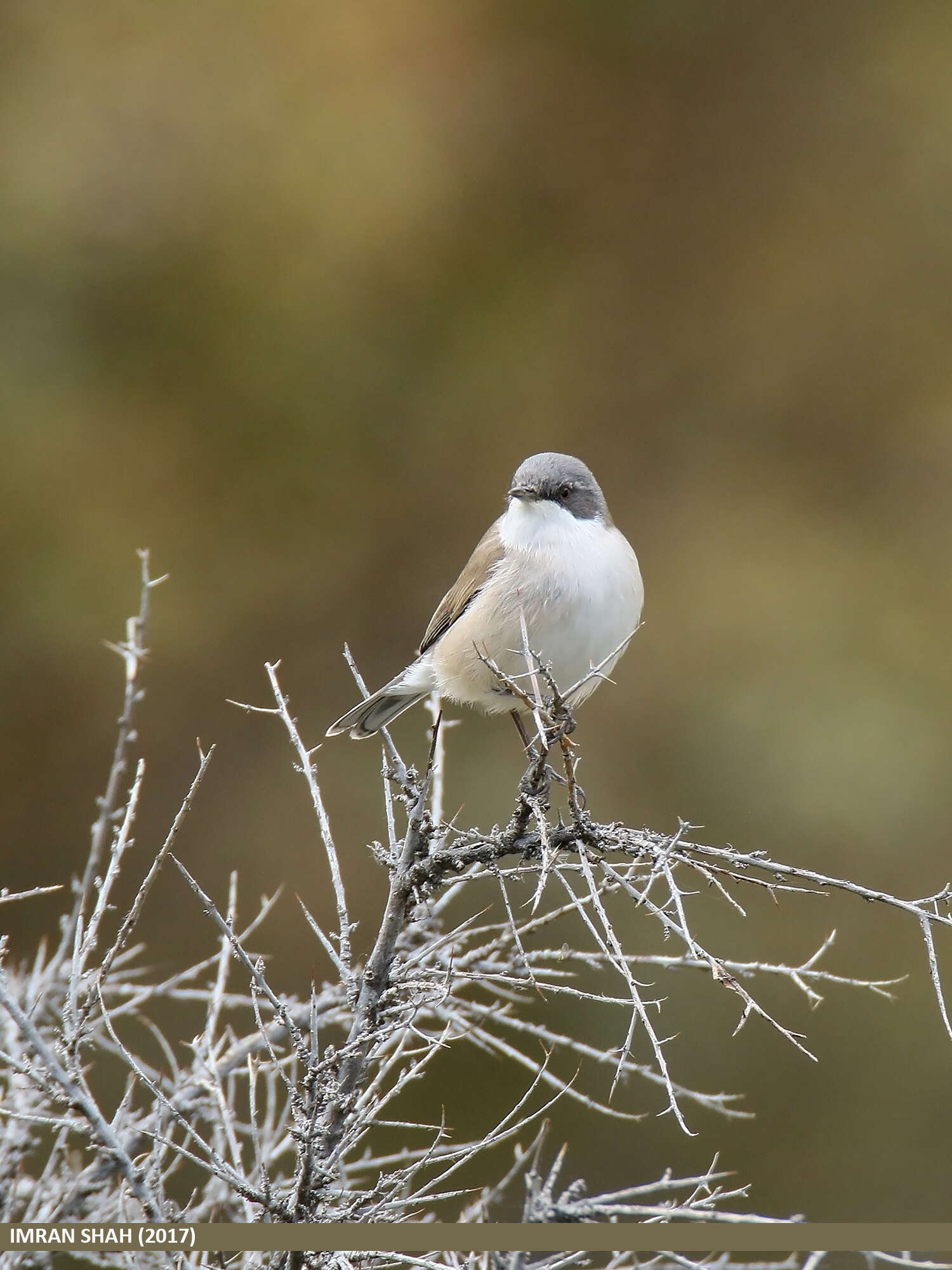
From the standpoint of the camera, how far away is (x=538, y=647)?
3.29m

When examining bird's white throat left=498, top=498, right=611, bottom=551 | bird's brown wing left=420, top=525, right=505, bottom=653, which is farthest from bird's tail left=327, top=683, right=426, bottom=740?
bird's white throat left=498, top=498, right=611, bottom=551

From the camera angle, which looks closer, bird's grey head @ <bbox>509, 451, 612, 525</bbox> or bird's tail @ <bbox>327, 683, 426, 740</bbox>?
bird's grey head @ <bbox>509, 451, 612, 525</bbox>

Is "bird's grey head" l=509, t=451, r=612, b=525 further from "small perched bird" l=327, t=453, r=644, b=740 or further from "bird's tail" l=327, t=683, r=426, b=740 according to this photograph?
"bird's tail" l=327, t=683, r=426, b=740

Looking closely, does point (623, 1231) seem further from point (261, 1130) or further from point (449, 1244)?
point (261, 1130)

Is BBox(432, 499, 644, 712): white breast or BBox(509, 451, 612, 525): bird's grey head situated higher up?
BBox(509, 451, 612, 525): bird's grey head

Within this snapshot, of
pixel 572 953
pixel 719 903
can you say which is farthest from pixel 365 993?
pixel 719 903

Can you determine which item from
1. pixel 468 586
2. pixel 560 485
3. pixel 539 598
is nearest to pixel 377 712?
pixel 468 586

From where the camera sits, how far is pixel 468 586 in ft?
12.1

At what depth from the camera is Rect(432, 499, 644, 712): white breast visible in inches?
130

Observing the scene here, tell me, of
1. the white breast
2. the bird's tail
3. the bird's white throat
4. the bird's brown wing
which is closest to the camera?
the white breast

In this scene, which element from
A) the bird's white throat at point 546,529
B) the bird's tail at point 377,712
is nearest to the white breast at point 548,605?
the bird's white throat at point 546,529

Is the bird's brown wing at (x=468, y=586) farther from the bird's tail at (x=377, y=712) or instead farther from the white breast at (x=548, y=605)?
the bird's tail at (x=377, y=712)

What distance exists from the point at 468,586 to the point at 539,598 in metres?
0.42

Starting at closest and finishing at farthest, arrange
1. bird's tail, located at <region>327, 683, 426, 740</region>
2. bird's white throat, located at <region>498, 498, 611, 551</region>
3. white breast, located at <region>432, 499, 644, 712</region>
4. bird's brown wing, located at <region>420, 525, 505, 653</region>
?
white breast, located at <region>432, 499, 644, 712</region>
bird's white throat, located at <region>498, 498, 611, 551</region>
bird's brown wing, located at <region>420, 525, 505, 653</region>
bird's tail, located at <region>327, 683, 426, 740</region>
